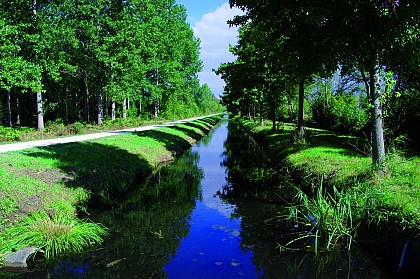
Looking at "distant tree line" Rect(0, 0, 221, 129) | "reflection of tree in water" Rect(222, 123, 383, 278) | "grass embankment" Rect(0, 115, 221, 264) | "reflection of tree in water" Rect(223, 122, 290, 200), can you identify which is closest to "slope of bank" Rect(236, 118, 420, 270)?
"reflection of tree in water" Rect(222, 123, 383, 278)

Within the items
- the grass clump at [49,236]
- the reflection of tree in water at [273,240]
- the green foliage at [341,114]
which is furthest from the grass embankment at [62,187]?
the green foliage at [341,114]

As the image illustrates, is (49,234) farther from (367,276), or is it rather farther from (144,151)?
(144,151)

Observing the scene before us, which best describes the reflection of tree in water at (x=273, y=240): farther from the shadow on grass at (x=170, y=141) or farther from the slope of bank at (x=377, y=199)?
the shadow on grass at (x=170, y=141)

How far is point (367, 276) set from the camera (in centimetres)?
628

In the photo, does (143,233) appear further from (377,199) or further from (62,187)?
(377,199)

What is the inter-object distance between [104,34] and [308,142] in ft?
71.1

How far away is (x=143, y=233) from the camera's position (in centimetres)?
858

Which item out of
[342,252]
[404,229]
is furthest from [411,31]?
[342,252]

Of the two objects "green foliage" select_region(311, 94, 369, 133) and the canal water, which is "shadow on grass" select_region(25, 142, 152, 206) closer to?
the canal water

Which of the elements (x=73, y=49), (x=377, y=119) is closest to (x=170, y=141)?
(x=73, y=49)

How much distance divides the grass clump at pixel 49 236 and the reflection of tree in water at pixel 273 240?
3723 mm

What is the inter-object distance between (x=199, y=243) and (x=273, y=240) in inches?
70.6

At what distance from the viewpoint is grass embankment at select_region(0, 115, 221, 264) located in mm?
7480

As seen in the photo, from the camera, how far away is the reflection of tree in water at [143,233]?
6613 mm
